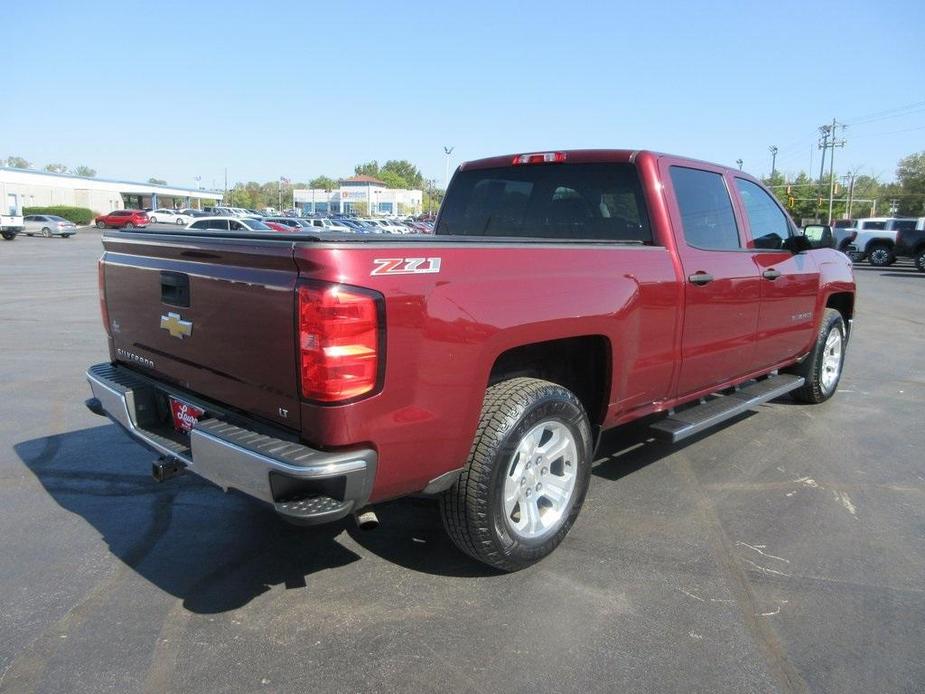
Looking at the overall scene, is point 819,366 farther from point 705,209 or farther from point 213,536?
point 213,536

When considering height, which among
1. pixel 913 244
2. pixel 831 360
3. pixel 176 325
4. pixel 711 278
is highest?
pixel 711 278

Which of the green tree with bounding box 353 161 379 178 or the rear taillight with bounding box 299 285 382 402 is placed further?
the green tree with bounding box 353 161 379 178

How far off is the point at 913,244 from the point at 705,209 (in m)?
27.4

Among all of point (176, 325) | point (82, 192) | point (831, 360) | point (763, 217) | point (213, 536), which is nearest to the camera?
point (176, 325)

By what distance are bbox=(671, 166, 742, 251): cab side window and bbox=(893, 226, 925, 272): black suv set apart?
26.7 metres

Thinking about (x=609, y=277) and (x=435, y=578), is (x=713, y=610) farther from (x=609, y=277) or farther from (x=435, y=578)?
(x=609, y=277)

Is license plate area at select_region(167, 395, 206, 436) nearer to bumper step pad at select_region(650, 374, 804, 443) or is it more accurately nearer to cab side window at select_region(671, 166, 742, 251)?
bumper step pad at select_region(650, 374, 804, 443)

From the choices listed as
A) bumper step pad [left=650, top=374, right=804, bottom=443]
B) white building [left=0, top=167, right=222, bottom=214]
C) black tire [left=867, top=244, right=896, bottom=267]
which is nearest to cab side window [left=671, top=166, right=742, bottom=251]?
bumper step pad [left=650, top=374, right=804, bottom=443]

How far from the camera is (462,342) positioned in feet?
9.12

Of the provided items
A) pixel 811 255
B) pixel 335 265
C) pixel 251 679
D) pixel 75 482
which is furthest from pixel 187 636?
pixel 811 255

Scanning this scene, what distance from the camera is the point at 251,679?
2.53 meters

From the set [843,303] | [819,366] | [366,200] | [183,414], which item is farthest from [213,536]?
[366,200]

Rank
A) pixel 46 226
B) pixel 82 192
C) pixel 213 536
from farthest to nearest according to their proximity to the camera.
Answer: pixel 82 192 → pixel 46 226 → pixel 213 536

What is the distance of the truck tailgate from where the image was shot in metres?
2.58
